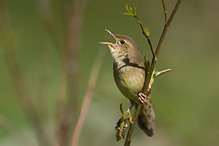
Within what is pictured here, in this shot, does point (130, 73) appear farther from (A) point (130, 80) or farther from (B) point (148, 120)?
(B) point (148, 120)

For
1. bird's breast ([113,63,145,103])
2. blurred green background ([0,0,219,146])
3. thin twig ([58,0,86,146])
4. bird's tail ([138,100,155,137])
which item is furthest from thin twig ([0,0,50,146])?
bird's tail ([138,100,155,137])

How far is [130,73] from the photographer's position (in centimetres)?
349

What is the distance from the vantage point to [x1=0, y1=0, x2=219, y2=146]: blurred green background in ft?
15.0

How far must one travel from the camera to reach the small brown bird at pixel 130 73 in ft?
11.3

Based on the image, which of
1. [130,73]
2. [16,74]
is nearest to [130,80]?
[130,73]

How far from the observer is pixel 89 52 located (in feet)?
27.4

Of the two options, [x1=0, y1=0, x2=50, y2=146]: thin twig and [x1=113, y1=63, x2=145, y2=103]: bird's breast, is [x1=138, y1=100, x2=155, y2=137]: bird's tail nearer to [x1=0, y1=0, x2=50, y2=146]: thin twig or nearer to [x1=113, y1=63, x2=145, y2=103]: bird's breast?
[x1=113, y1=63, x2=145, y2=103]: bird's breast

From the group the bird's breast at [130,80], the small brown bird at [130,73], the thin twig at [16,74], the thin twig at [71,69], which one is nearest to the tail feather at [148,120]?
the small brown bird at [130,73]

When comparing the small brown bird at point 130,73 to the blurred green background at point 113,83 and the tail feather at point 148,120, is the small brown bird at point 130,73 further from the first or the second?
the blurred green background at point 113,83

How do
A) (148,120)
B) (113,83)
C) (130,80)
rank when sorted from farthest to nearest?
1. (113,83)
2. (148,120)
3. (130,80)

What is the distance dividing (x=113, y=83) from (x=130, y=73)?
0.52 m

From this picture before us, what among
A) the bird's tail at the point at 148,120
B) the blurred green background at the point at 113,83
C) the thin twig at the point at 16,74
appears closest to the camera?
the thin twig at the point at 16,74

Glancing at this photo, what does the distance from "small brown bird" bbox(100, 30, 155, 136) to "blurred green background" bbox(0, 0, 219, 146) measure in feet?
0.49

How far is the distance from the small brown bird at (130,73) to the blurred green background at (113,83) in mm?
148
